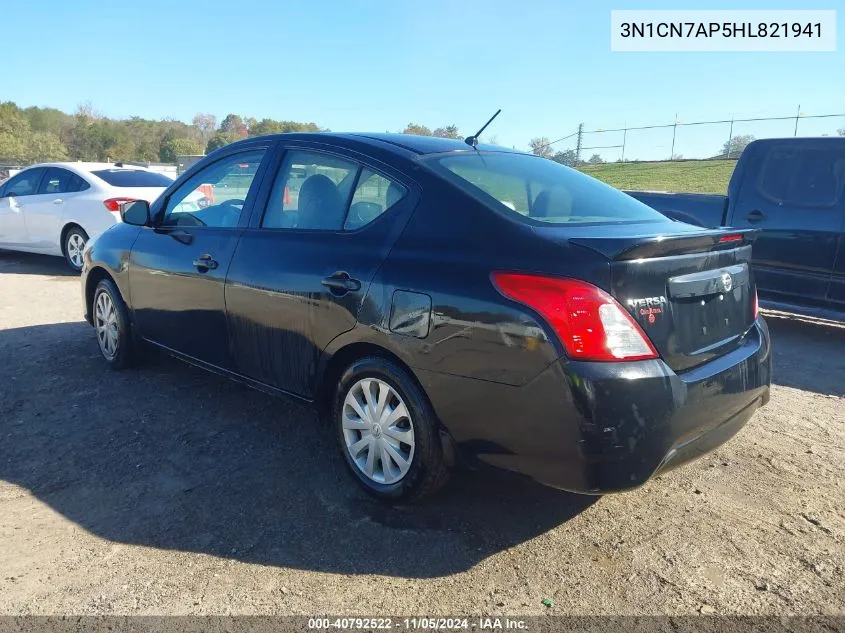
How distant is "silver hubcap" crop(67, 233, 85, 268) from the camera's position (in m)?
9.33

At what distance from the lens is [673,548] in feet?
9.05

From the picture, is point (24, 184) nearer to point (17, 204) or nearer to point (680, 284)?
point (17, 204)

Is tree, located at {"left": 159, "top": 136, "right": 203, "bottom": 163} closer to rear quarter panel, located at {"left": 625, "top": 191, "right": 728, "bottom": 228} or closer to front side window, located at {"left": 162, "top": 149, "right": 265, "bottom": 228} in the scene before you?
rear quarter panel, located at {"left": 625, "top": 191, "right": 728, "bottom": 228}

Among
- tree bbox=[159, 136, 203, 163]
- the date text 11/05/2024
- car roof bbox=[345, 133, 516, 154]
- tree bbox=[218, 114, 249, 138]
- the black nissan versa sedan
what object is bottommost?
the date text 11/05/2024

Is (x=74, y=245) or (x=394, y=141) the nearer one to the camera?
(x=394, y=141)

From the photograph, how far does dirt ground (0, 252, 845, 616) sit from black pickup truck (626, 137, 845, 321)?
228cm

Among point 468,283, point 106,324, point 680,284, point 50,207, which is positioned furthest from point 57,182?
point 680,284

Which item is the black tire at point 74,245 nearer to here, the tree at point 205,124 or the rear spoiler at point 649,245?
the rear spoiler at point 649,245

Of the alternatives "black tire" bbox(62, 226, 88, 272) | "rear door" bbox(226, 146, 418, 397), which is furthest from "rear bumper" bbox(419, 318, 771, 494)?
"black tire" bbox(62, 226, 88, 272)

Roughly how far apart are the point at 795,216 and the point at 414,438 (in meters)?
5.08

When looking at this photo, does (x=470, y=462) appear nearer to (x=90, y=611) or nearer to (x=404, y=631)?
(x=404, y=631)

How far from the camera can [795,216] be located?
6.16 meters

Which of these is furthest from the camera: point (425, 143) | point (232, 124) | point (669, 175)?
point (232, 124)

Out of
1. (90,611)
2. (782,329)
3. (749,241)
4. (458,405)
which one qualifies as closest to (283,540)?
(90,611)
